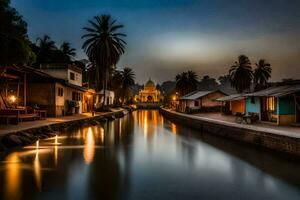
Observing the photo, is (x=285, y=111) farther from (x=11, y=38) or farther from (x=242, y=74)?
(x=242, y=74)

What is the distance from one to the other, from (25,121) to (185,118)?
20130mm

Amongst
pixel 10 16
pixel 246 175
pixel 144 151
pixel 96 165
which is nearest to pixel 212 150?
pixel 144 151

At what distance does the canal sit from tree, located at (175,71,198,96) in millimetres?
57649

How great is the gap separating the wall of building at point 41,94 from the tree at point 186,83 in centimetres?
5040

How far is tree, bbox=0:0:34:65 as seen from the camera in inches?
612

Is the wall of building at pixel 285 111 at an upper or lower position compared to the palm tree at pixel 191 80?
lower

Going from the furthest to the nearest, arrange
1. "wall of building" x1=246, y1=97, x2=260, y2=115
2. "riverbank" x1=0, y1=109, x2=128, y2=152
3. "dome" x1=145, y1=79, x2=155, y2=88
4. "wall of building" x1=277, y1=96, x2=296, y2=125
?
1. "dome" x1=145, y1=79, x2=155, y2=88
2. "wall of building" x1=246, y1=97, x2=260, y2=115
3. "wall of building" x1=277, y1=96, x2=296, y2=125
4. "riverbank" x1=0, y1=109, x2=128, y2=152

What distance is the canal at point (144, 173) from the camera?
32.5 ft

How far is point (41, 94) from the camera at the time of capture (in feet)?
98.4

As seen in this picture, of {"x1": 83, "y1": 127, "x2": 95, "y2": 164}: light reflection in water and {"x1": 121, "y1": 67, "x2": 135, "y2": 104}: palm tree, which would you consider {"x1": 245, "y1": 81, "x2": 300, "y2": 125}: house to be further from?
{"x1": 121, "y1": 67, "x2": 135, "y2": 104}: palm tree

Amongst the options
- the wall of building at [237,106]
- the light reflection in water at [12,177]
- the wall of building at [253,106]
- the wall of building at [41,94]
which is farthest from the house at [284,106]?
the wall of building at [41,94]

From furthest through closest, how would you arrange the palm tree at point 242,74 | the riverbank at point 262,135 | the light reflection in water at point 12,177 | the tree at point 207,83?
1. the tree at point 207,83
2. the palm tree at point 242,74
3. the riverbank at point 262,135
4. the light reflection in water at point 12,177

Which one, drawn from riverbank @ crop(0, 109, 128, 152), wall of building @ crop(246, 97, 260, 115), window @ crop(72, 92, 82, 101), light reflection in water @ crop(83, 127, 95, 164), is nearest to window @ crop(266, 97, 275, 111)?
wall of building @ crop(246, 97, 260, 115)

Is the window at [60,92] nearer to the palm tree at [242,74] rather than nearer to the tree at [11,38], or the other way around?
the tree at [11,38]
